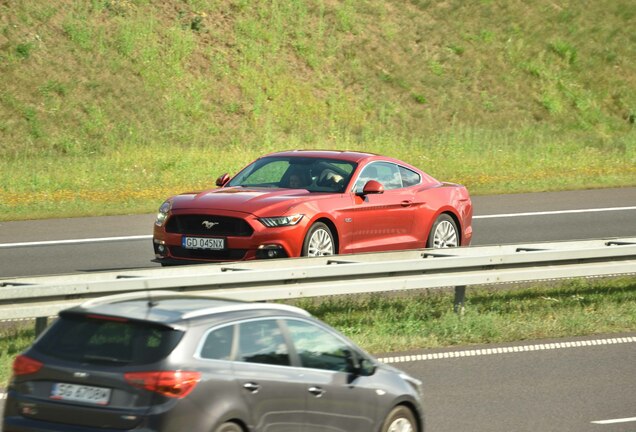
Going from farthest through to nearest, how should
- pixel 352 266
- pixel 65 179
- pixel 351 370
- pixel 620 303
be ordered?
pixel 65 179 → pixel 620 303 → pixel 352 266 → pixel 351 370

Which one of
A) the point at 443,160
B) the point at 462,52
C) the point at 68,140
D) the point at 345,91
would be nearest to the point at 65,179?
the point at 68,140

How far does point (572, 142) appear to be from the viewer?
3844cm

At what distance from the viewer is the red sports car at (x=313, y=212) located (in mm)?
15578

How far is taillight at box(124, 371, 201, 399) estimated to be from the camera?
23.4 ft

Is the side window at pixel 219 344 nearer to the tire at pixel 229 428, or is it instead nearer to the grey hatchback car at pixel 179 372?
the grey hatchback car at pixel 179 372

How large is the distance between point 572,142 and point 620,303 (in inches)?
914

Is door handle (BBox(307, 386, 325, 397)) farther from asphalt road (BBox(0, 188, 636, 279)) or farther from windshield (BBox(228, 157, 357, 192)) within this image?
asphalt road (BBox(0, 188, 636, 279))

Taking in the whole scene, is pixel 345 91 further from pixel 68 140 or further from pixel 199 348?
pixel 199 348

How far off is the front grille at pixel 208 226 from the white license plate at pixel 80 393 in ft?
27.0

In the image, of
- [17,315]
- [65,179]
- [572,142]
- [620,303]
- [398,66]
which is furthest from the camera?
[398,66]

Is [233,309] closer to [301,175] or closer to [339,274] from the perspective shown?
[339,274]

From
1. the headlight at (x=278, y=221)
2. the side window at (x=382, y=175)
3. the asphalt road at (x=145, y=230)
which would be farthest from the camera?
the asphalt road at (x=145, y=230)

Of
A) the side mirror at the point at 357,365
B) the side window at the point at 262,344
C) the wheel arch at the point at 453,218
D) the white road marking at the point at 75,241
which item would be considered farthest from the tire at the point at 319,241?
the side window at the point at 262,344

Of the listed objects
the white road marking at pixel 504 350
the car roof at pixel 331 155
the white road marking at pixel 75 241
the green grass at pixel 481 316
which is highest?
the car roof at pixel 331 155
